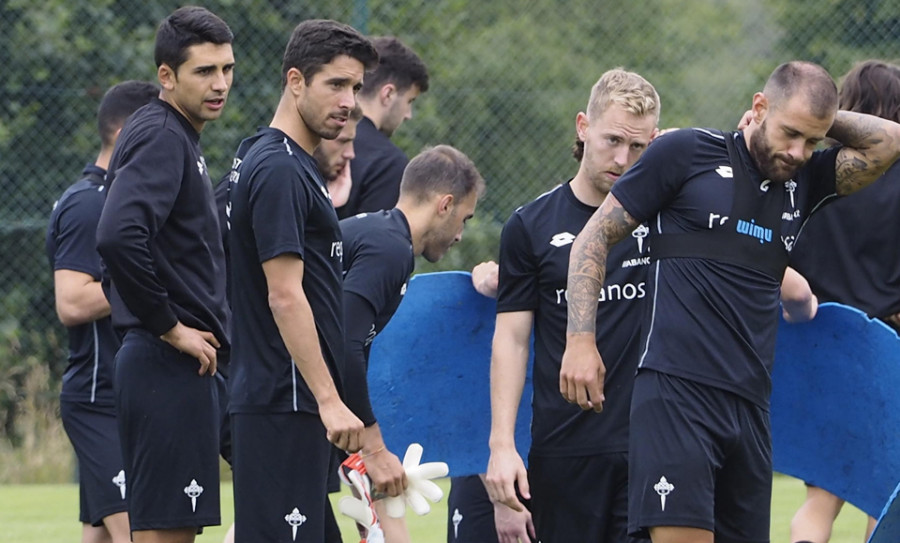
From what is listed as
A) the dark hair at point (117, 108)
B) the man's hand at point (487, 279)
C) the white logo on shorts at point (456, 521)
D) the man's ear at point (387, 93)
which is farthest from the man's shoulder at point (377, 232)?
the man's ear at point (387, 93)

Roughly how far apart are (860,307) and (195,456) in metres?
2.88

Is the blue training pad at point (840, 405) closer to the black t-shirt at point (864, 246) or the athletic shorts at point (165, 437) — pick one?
the black t-shirt at point (864, 246)

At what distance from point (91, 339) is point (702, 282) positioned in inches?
123

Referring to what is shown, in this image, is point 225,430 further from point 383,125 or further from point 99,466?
point 383,125

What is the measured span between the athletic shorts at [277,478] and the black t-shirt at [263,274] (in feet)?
0.18

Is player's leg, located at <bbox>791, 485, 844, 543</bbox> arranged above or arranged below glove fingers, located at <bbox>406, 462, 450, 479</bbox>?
below

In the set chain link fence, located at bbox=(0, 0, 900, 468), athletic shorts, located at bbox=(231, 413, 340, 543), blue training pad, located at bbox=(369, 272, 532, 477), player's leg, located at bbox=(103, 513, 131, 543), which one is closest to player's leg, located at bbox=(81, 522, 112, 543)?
player's leg, located at bbox=(103, 513, 131, 543)

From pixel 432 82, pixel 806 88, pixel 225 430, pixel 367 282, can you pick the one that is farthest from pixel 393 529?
pixel 432 82

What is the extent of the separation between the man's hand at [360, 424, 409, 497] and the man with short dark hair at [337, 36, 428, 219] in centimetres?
223

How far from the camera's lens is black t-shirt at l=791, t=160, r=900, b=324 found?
5848mm

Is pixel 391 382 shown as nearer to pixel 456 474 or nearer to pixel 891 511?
pixel 456 474

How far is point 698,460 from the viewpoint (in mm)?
4180

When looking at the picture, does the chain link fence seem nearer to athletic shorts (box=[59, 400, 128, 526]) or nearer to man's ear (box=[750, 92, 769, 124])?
athletic shorts (box=[59, 400, 128, 526])

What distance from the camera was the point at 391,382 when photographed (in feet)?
19.2
